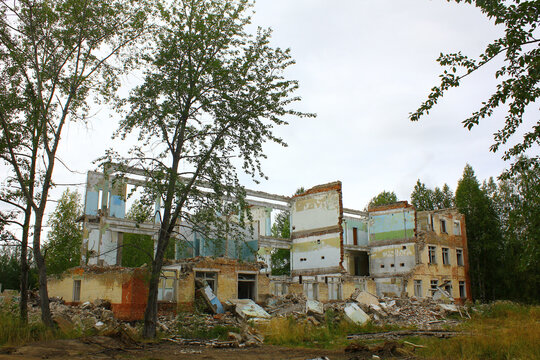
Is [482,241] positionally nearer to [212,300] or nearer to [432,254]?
[432,254]

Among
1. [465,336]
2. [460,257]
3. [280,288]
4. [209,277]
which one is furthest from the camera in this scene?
[460,257]

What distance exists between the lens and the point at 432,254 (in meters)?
37.2

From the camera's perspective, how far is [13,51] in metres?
14.1

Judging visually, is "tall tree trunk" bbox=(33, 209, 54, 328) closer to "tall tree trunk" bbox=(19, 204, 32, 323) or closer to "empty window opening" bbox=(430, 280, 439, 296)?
"tall tree trunk" bbox=(19, 204, 32, 323)

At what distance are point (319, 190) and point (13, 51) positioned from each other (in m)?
24.6

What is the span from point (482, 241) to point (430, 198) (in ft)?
37.4

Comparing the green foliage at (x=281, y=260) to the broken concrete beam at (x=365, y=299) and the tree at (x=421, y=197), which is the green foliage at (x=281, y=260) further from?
the broken concrete beam at (x=365, y=299)

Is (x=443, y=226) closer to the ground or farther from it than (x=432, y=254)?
farther from it

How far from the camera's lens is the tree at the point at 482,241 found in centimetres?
4012

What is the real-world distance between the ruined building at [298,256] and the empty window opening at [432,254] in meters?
0.08

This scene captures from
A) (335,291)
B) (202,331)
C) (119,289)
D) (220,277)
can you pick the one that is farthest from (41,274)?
(335,291)

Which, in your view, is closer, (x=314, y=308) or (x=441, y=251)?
(x=314, y=308)

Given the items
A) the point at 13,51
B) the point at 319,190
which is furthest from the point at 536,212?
the point at 319,190

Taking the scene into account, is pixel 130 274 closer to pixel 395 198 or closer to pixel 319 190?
pixel 319 190
